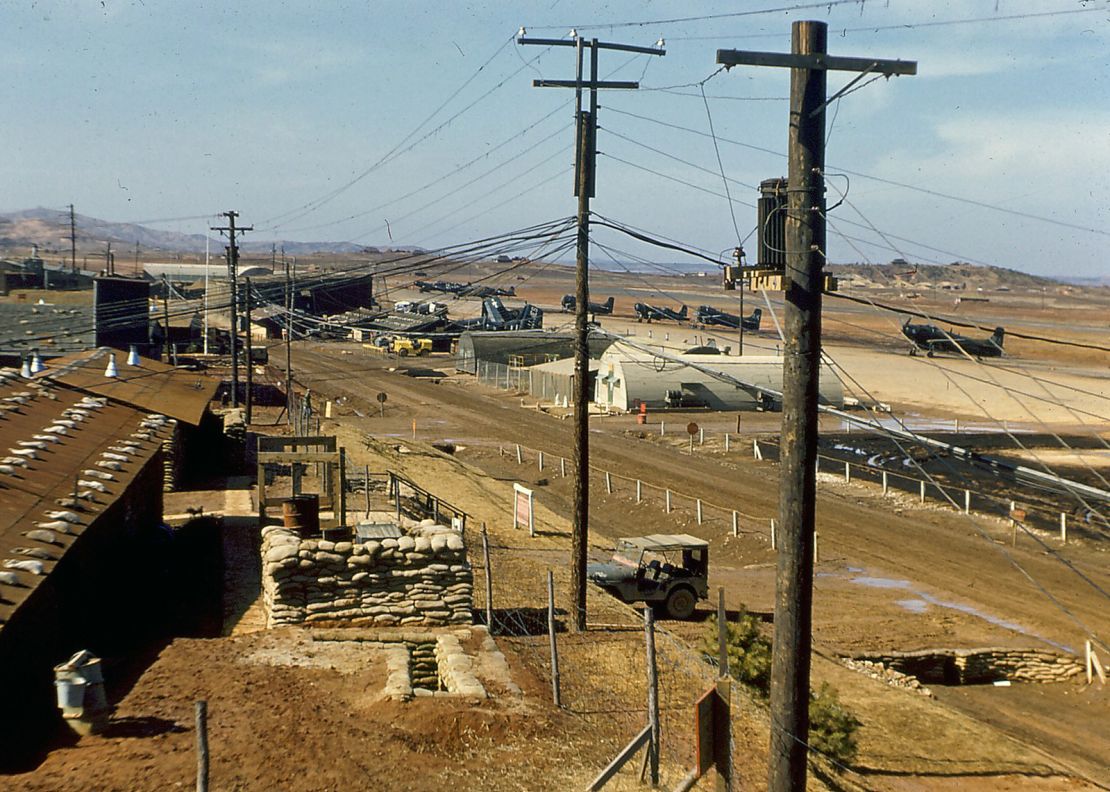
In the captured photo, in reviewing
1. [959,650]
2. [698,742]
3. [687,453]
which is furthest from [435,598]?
[687,453]

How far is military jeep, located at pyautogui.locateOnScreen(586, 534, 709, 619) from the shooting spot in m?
23.3

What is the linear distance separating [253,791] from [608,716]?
16.9 feet

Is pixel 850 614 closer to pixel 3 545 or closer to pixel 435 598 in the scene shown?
pixel 435 598

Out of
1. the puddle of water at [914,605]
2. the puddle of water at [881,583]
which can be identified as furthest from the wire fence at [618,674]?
the puddle of water at [881,583]

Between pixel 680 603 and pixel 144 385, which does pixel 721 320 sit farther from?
pixel 680 603

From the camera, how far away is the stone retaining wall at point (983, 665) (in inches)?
879

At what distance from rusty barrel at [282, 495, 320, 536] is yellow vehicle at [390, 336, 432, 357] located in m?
71.0

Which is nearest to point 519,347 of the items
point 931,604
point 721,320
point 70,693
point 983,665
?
point 721,320

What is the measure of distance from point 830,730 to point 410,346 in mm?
78388

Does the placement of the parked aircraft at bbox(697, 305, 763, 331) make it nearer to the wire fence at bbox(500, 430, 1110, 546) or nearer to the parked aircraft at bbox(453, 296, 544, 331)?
the parked aircraft at bbox(453, 296, 544, 331)

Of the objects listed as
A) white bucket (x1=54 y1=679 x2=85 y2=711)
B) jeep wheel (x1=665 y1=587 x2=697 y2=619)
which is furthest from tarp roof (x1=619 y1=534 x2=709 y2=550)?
white bucket (x1=54 y1=679 x2=85 y2=711)

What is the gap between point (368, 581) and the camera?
637 inches

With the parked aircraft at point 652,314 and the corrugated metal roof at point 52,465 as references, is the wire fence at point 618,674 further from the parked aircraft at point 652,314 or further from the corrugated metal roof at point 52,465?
the parked aircraft at point 652,314

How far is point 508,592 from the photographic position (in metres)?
20.8
